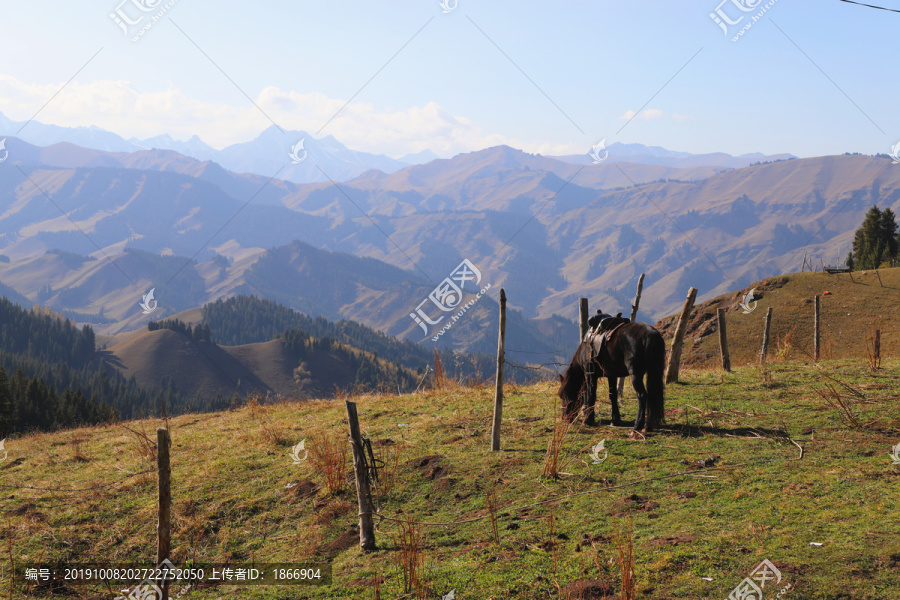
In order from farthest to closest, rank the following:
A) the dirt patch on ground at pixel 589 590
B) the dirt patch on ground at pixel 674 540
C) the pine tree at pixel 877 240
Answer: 1. the pine tree at pixel 877 240
2. the dirt patch on ground at pixel 674 540
3. the dirt patch on ground at pixel 589 590

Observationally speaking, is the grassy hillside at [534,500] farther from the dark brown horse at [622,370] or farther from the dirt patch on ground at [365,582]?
the dark brown horse at [622,370]

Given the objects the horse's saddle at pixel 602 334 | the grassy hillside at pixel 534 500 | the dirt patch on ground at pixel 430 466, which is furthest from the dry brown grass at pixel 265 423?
the horse's saddle at pixel 602 334

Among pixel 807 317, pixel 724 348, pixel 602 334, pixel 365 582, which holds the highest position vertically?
pixel 807 317

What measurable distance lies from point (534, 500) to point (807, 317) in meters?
42.2

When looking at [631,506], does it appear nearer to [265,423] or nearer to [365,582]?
[365,582]

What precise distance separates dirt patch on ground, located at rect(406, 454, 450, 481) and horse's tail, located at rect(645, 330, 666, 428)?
165 inches

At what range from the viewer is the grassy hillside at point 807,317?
37062 millimetres

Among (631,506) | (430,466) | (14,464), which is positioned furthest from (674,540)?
(14,464)

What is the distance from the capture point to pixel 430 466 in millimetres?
11555

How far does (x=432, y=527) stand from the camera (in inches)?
359

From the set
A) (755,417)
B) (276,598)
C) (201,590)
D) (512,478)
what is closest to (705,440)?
Result: (755,417)

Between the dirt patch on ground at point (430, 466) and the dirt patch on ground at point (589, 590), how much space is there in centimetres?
479

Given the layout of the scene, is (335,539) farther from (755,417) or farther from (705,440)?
(755,417)

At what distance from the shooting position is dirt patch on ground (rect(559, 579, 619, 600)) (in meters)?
6.21
